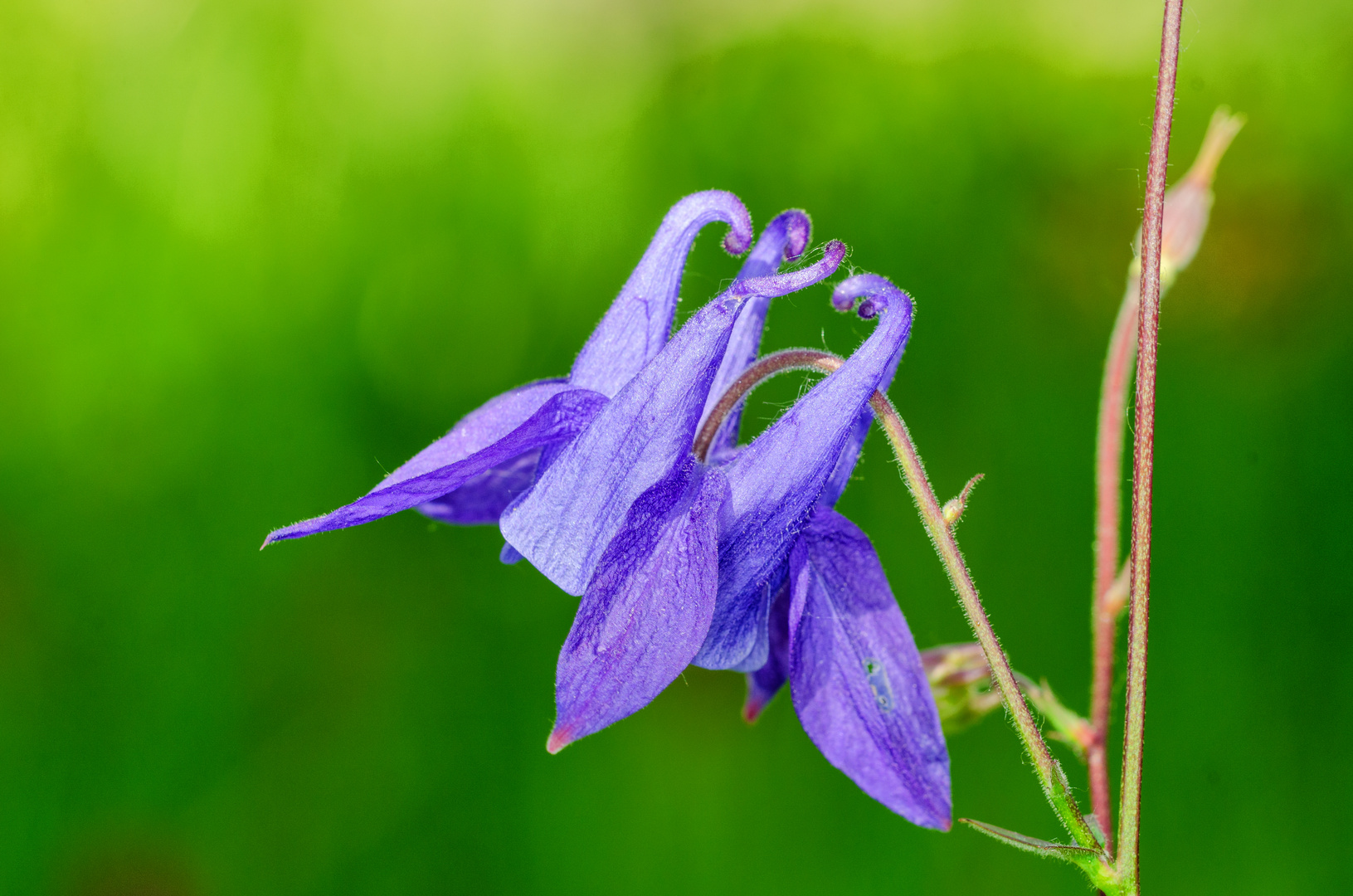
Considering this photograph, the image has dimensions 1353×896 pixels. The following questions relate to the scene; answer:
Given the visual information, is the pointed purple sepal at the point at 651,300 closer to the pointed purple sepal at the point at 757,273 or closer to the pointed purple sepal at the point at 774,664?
the pointed purple sepal at the point at 757,273

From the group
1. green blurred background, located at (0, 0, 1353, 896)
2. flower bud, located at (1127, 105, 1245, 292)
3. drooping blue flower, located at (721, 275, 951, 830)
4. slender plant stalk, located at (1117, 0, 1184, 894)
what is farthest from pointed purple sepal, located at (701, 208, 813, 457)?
green blurred background, located at (0, 0, 1353, 896)

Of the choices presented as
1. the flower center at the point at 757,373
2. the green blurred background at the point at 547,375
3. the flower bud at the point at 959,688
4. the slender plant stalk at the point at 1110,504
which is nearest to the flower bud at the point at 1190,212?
the slender plant stalk at the point at 1110,504

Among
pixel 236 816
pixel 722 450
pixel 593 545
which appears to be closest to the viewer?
pixel 593 545

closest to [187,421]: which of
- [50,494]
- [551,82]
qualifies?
[50,494]

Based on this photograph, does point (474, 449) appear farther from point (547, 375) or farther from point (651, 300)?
point (547, 375)

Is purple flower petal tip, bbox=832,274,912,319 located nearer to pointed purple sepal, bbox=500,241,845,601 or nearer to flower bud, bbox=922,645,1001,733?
pointed purple sepal, bbox=500,241,845,601

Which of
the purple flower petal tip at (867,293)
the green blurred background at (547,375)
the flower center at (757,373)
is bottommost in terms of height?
the green blurred background at (547,375)

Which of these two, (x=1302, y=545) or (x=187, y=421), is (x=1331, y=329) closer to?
(x=1302, y=545)
